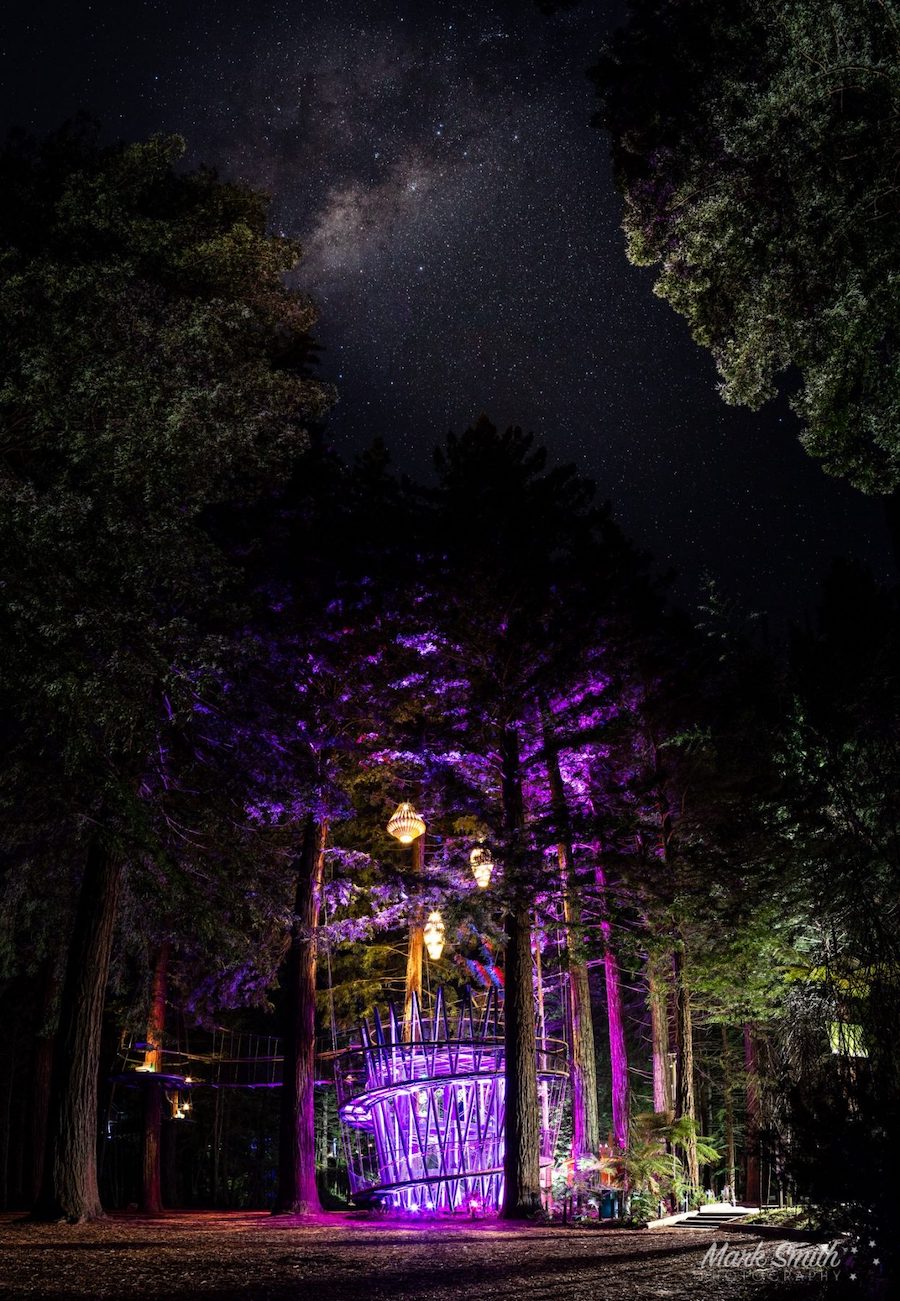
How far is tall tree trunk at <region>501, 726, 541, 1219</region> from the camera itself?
46.4 feet

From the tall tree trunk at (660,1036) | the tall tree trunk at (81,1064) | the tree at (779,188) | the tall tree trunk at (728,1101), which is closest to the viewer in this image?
the tree at (779,188)

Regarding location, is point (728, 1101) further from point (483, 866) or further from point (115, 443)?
point (115, 443)

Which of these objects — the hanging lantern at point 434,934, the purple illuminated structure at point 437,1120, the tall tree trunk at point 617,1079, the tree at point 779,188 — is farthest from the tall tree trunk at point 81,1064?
the tree at point 779,188

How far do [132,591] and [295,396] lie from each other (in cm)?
348

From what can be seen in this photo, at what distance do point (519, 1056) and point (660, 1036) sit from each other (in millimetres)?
6770

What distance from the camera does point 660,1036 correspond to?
66.6ft

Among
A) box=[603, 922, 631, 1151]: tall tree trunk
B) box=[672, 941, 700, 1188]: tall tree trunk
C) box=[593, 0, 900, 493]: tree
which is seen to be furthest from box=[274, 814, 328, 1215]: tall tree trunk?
box=[593, 0, 900, 493]: tree

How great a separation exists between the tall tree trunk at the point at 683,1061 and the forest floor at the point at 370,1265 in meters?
6.09

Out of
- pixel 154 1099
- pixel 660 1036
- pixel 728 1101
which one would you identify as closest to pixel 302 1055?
pixel 660 1036

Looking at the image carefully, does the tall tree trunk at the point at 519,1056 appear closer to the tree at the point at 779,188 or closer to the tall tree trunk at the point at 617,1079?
the tall tree trunk at the point at 617,1079

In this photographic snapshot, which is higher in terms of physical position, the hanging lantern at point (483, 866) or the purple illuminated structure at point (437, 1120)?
the hanging lantern at point (483, 866)

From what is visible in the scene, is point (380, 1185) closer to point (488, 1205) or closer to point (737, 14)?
point (488, 1205)

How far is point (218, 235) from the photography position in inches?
458

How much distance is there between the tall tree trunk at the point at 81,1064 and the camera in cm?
1162
